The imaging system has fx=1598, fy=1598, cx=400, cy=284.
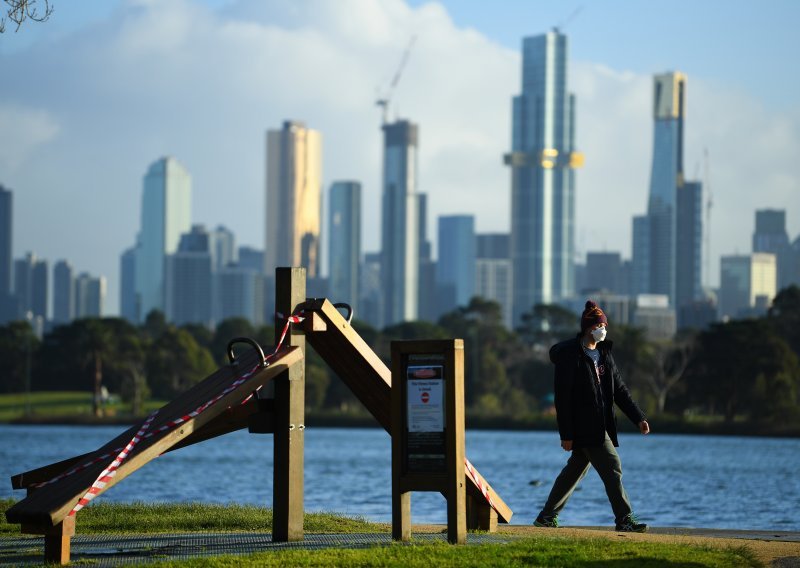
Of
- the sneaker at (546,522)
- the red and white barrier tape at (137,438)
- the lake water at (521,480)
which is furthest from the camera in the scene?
the lake water at (521,480)

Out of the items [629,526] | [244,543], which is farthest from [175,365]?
[244,543]

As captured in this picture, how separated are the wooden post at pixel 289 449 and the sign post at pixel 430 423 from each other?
0.91 meters

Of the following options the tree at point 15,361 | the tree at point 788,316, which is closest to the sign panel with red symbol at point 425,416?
the tree at point 788,316

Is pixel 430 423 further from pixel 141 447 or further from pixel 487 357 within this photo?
pixel 487 357

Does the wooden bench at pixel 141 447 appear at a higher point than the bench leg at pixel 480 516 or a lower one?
higher

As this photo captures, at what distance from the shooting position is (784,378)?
9606cm

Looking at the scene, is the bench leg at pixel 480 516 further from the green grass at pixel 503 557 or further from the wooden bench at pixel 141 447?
the wooden bench at pixel 141 447

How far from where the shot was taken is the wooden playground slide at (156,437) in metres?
12.5

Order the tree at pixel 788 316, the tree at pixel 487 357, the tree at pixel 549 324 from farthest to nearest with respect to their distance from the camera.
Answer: the tree at pixel 549 324 → the tree at pixel 788 316 → the tree at pixel 487 357

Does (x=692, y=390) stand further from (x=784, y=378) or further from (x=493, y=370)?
(x=493, y=370)

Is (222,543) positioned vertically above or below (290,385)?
below

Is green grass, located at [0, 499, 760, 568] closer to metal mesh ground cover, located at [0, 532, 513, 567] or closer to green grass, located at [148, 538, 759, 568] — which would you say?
green grass, located at [148, 538, 759, 568]

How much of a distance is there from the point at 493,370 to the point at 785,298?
81.1 feet

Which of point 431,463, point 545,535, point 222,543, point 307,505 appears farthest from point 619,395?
point 307,505
